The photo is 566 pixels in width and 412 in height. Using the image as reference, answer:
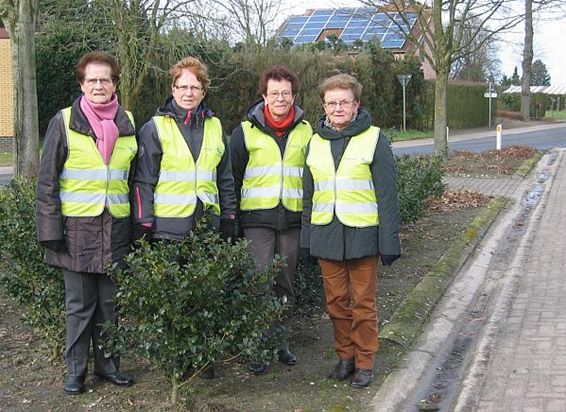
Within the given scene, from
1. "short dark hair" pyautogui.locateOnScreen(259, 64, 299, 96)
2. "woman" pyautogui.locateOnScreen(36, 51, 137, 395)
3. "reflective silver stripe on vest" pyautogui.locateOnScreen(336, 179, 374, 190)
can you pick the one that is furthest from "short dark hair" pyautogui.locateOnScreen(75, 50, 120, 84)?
"reflective silver stripe on vest" pyautogui.locateOnScreen(336, 179, 374, 190)

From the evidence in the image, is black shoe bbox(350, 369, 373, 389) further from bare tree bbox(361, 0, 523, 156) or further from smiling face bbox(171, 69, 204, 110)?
bare tree bbox(361, 0, 523, 156)

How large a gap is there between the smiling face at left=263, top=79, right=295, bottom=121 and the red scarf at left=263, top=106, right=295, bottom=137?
25 millimetres

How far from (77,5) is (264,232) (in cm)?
1974

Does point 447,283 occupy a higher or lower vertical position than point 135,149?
lower

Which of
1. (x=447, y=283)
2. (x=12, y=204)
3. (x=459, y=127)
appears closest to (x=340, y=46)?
(x=459, y=127)

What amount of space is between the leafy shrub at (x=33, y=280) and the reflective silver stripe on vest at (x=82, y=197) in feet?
1.79

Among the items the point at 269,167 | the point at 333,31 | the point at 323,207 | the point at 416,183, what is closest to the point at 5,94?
the point at 416,183

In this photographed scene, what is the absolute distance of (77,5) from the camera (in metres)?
22.7

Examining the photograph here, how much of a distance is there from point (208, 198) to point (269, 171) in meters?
0.54

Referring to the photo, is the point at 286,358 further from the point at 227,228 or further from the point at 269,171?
the point at 269,171

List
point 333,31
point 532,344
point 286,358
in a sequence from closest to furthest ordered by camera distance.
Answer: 1. point 286,358
2. point 532,344
3. point 333,31

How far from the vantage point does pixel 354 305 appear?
4.75 m

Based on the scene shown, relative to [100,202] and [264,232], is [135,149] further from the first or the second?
[264,232]

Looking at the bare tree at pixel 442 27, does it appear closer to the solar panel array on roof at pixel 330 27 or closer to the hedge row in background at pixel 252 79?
the hedge row in background at pixel 252 79
